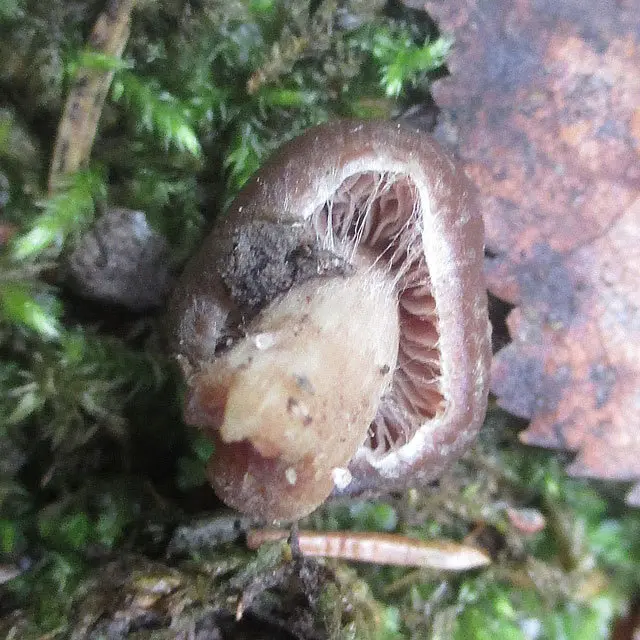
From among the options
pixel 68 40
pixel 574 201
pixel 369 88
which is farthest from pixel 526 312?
pixel 68 40

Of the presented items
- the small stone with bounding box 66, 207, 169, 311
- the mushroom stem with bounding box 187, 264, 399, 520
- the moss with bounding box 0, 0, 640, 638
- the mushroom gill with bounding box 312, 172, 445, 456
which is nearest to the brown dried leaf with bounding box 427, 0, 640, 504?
the moss with bounding box 0, 0, 640, 638

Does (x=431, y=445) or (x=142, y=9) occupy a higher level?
(x=142, y=9)

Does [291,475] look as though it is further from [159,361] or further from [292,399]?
[159,361]

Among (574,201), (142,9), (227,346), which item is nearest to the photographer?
(227,346)

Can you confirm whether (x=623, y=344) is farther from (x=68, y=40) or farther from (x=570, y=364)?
(x=68, y=40)

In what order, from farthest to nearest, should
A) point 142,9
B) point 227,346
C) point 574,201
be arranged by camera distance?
point 574,201
point 142,9
point 227,346

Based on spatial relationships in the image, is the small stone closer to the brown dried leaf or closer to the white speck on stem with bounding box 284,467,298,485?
the white speck on stem with bounding box 284,467,298,485
